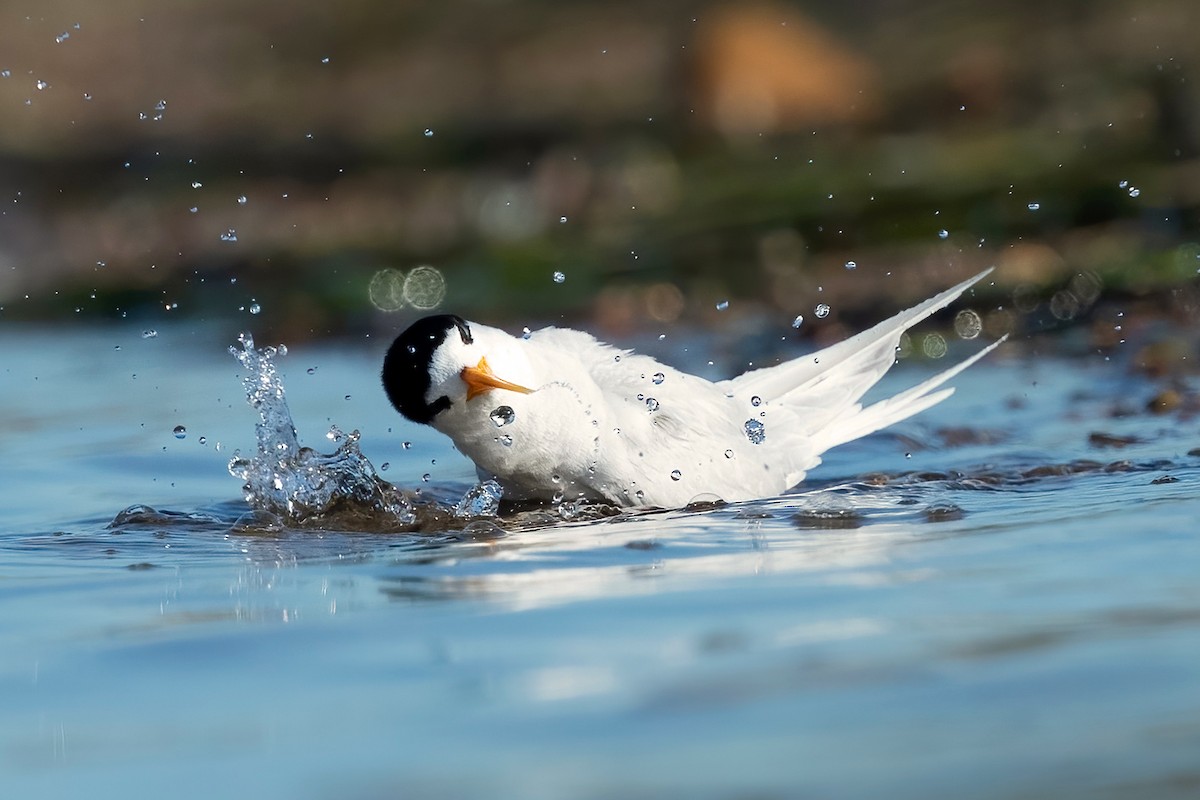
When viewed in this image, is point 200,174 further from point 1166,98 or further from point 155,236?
point 1166,98

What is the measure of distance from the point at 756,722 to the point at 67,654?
5.09ft

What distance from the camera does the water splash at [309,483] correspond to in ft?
18.0

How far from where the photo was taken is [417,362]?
4.80 m

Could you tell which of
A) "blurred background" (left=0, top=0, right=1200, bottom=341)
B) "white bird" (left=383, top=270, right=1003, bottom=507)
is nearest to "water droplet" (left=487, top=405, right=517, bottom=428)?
"white bird" (left=383, top=270, right=1003, bottom=507)

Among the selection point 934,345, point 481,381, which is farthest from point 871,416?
point 934,345

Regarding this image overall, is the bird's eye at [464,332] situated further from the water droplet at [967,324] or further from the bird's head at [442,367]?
the water droplet at [967,324]

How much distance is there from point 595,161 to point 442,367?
11093 millimetres

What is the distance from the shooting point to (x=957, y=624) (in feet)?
11.2

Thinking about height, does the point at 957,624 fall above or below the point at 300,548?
below

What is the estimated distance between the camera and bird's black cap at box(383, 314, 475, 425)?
4.80 meters

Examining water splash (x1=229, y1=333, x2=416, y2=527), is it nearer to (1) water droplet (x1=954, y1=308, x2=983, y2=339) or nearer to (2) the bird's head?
(2) the bird's head

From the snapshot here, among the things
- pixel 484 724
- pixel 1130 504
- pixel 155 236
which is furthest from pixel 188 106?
pixel 484 724

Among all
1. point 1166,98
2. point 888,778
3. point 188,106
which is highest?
point 188,106

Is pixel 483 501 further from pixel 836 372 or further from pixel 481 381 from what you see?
pixel 836 372
